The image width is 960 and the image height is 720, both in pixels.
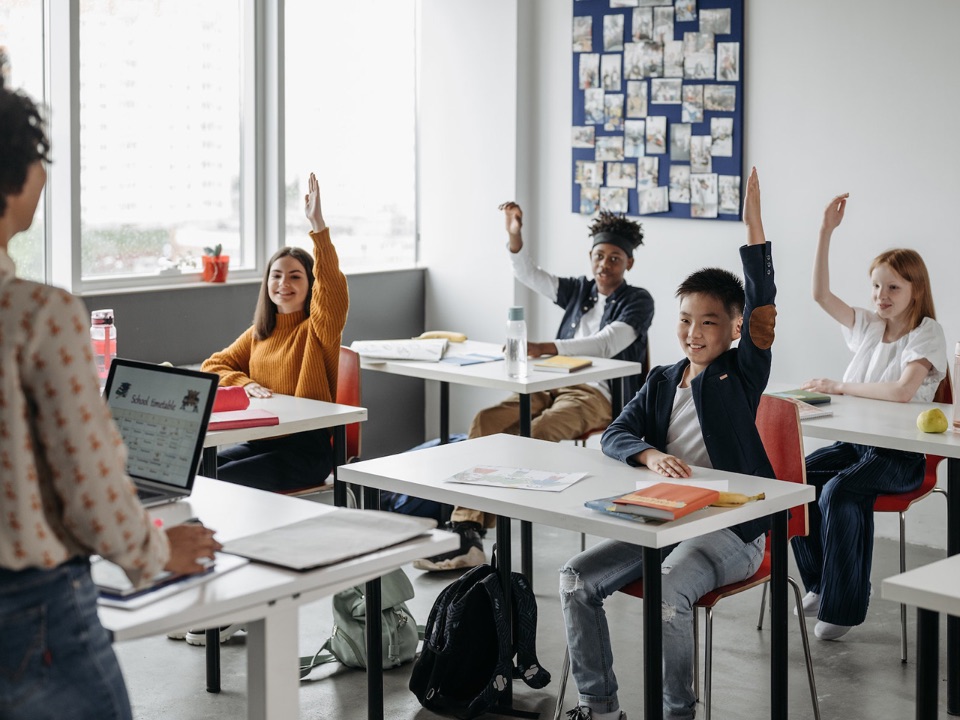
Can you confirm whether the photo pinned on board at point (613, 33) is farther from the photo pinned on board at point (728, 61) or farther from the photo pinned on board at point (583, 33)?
the photo pinned on board at point (728, 61)

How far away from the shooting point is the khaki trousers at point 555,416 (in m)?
4.64

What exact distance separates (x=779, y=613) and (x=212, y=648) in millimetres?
1556

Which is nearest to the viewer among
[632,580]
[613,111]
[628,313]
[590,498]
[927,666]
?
[927,666]

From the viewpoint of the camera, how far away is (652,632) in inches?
95.2

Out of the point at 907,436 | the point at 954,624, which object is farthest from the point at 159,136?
the point at 954,624

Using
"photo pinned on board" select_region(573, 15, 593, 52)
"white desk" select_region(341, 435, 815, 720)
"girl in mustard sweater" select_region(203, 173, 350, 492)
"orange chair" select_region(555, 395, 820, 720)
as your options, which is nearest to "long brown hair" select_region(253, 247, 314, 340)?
"girl in mustard sweater" select_region(203, 173, 350, 492)

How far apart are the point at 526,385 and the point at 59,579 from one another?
2.67 metres

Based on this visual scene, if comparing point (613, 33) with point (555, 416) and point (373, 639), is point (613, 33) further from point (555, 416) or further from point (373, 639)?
point (373, 639)

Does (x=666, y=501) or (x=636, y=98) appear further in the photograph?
(x=636, y=98)

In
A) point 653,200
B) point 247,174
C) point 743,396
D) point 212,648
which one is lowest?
point 212,648

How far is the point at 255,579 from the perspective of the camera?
1.81 m

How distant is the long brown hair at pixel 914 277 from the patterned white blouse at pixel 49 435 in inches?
121

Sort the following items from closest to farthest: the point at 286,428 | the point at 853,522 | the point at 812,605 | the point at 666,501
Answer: the point at 666,501
the point at 286,428
the point at 853,522
the point at 812,605

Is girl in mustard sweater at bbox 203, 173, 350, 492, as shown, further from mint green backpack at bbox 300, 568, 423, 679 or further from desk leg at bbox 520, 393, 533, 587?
desk leg at bbox 520, 393, 533, 587
